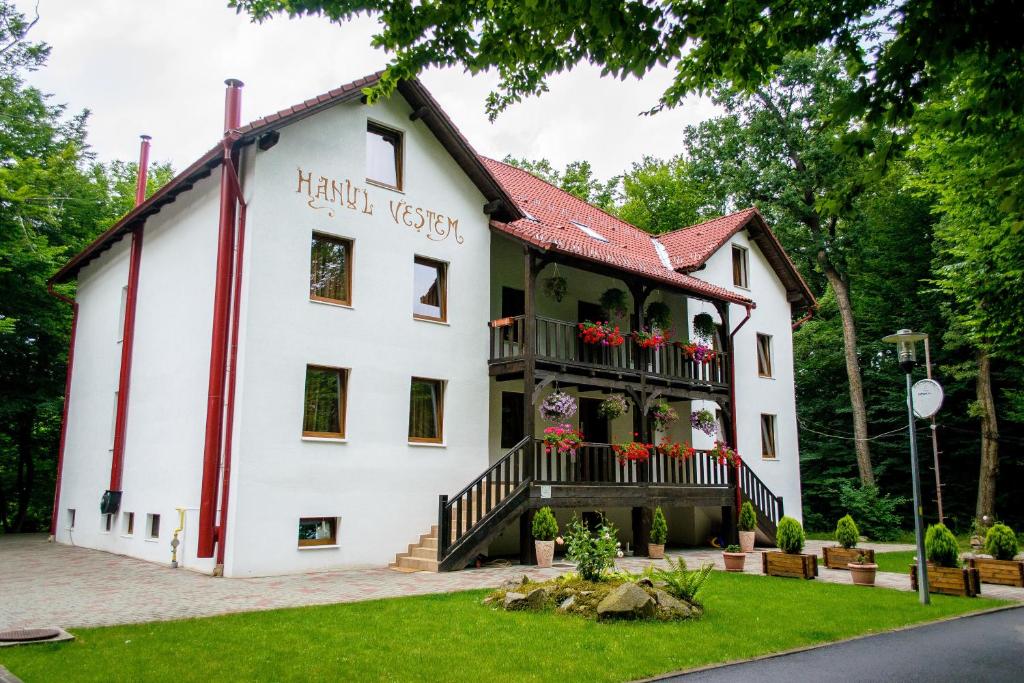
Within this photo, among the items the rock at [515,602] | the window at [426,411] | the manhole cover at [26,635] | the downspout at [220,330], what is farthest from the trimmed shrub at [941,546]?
the manhole cover at [26,635]

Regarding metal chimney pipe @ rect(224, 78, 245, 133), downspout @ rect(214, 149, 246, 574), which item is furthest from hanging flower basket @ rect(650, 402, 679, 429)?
metal chimney pipe @ rect(224, 78, 245, 133)

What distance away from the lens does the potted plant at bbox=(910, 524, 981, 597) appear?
1231 centimetres

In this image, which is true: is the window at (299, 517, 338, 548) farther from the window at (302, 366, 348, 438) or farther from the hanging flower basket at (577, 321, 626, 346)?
the hanging flower basket at (577, 321, 626, 346)

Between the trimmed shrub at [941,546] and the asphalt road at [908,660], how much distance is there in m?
2.85

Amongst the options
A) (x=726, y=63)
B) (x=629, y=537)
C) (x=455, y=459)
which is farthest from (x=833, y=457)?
(x=726, y=63)

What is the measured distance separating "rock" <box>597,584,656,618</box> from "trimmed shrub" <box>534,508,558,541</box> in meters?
5.63

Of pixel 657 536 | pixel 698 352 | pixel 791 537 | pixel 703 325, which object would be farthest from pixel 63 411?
pixel 791 537

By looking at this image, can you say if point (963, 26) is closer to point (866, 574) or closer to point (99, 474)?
point (866, 574)

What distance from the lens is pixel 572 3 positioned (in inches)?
255

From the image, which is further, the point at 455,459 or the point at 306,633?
the point at 455,459

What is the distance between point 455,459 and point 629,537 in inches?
251

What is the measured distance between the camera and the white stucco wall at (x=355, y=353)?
13.9 m

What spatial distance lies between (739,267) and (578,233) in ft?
23.5

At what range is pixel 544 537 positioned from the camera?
15.2 m
